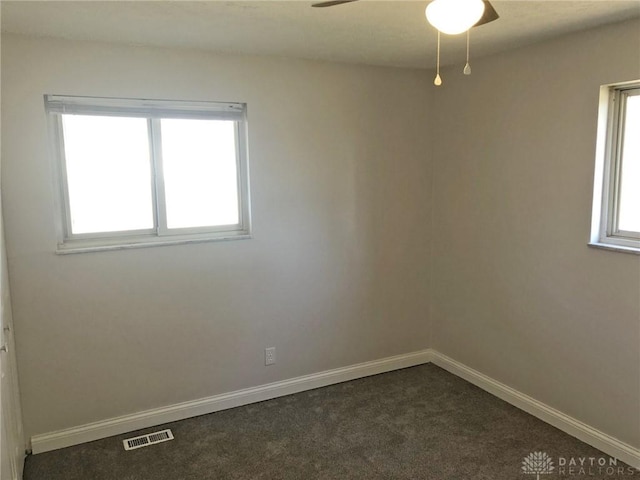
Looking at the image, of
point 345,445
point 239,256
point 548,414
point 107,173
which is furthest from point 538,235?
point 107,173

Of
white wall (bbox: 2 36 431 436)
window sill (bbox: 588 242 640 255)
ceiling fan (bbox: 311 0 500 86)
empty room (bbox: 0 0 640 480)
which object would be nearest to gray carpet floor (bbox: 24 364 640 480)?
empty room (bbox: 0 0 640 480)

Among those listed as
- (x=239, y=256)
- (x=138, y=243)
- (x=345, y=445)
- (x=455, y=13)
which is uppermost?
(x=455, y=13)

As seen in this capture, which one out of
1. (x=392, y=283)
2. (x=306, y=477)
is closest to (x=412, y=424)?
(x=306, y=477)

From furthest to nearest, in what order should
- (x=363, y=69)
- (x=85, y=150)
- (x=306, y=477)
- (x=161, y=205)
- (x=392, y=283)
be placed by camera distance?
(x=392, y=283), (x=363, y=69), (x=161, y=205), (x=85, y=150), (x=306, y=477)

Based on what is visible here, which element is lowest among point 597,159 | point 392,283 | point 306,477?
point 306,477

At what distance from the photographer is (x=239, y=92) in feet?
9.95

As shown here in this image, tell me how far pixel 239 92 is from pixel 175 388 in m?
1.89

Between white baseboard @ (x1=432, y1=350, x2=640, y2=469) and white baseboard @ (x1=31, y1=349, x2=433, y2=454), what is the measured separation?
0.33 m

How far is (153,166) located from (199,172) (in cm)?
28

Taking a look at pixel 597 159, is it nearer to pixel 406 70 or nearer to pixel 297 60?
pixel 406 70

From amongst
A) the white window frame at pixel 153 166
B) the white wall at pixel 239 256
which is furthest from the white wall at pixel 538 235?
the white window frame at pixel 153 166

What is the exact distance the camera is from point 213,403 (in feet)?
10.5

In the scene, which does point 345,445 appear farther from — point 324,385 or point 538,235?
point 538,235

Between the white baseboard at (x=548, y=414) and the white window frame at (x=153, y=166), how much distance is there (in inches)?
74.3
